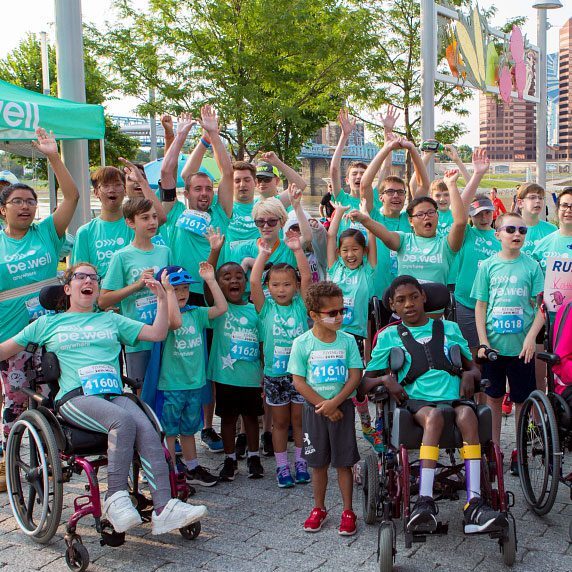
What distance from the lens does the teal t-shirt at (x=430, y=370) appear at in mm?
4055

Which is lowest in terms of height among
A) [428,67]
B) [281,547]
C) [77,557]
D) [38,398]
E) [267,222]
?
[281,547]

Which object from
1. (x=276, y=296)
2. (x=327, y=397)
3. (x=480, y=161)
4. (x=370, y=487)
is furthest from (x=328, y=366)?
(x=480, y=161)

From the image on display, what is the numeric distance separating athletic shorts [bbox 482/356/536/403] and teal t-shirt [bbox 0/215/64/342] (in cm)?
301

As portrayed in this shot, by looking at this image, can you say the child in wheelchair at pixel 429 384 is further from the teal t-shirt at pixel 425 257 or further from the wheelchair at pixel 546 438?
the teal t-shirt at pixel 425 257

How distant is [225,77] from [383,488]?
459 inches

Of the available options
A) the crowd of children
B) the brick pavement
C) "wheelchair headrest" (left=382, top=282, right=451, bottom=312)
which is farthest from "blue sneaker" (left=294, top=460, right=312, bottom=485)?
"wheelchair headrest" (left=382, top=282, right=451, bottom=312)

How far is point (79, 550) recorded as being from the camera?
3.68m

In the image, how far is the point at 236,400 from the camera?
16.7 feet

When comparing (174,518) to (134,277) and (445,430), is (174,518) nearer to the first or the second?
(445,430)

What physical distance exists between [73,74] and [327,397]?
4.56 meters

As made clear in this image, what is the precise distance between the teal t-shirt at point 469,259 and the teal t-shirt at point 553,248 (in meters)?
0.43

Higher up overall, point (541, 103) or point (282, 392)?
point (541, 103)

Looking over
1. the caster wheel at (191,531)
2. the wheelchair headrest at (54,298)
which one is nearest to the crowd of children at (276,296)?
the wheelchair headrest at (54,298)

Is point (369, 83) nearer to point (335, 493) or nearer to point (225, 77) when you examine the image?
point (225, 77)
